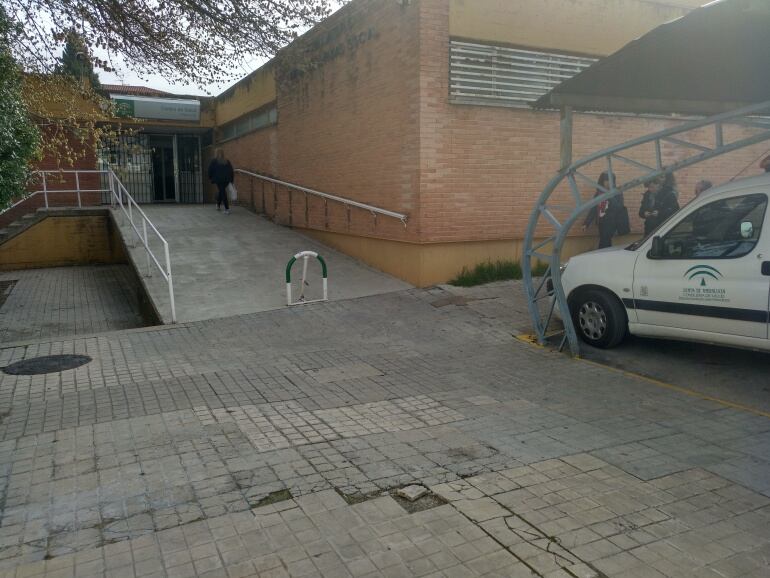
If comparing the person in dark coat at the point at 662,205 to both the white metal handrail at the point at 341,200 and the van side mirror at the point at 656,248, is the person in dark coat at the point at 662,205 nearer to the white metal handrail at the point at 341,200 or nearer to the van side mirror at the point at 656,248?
the van side mirror at the point at 656,248

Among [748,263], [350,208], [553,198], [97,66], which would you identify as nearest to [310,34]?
[350,208]

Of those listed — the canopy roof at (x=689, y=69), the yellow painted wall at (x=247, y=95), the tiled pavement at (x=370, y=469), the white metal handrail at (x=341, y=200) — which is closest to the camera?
the tiled pavement at (x=370, y=469)

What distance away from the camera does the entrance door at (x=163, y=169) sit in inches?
872

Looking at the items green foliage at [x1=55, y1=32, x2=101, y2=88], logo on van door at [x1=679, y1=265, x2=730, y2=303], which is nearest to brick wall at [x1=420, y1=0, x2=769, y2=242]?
logo on van door at [x1=679, y1=265, x2=730, y2=303]

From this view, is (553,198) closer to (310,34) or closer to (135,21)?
(310,34)

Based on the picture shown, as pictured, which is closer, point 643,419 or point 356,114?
point 643,419

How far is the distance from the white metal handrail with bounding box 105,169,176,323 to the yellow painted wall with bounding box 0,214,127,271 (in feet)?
2.19

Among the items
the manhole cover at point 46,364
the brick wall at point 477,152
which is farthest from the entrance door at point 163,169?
the manhole cover at point 46,364

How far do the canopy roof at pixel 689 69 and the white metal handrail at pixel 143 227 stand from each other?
536 centimetres

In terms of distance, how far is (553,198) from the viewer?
11445mm

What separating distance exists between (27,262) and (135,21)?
8215 millimetres

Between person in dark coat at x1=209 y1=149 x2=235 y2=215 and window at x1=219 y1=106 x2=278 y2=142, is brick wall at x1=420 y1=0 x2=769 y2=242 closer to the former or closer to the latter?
window at x1=219 y1=106 x2=278 y2=142

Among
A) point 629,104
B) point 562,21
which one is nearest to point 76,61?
point 562,21

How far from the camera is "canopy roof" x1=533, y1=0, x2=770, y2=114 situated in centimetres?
629
